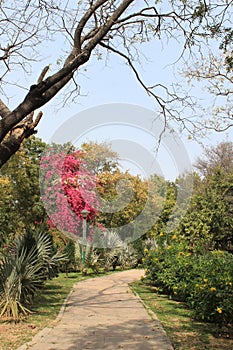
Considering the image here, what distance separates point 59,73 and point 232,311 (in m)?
4.17

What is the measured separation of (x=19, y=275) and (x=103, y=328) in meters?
2.13

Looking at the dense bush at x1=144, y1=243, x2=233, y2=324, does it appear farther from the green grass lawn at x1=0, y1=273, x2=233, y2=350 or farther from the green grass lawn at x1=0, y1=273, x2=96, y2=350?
the green grass lawn at x1=0, y1=273, x2=96, y2=350

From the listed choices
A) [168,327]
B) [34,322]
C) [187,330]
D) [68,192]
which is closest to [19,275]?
[34,322]

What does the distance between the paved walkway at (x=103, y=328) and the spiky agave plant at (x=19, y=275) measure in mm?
820

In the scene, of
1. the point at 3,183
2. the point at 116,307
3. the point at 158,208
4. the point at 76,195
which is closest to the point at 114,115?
the point at 76,195

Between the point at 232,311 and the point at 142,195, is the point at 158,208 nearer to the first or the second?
the point at 142,195

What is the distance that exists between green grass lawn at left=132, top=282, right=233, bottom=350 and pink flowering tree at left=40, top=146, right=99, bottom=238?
35.1 feet

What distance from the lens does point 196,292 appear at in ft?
23.0

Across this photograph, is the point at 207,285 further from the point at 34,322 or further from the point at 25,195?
the point at 25,195

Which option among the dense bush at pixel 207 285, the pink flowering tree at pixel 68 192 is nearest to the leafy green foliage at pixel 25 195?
the pink flowering tree at pixel 68 192

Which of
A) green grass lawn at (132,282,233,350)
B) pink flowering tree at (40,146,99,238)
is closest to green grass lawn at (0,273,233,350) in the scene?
green grass lawn at (132,282,233,350)

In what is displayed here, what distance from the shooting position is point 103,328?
23.3 ft

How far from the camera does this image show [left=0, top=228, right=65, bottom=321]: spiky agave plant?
26.0ft

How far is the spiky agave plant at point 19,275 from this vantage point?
26.0ft
